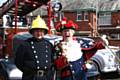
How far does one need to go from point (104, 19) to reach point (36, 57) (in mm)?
42547

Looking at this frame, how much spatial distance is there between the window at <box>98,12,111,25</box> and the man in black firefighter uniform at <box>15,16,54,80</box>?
41.7 meters

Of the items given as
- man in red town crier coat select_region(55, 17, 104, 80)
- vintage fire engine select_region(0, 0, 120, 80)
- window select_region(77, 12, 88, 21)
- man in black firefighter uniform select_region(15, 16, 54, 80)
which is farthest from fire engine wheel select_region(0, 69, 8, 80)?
window select_region(77, 12, 88, 21)

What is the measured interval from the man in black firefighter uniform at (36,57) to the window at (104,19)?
4172cm

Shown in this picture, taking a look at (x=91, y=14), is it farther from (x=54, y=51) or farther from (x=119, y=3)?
(x=54, y=51)

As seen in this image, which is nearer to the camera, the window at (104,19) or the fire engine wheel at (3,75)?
the fire engine wheel at (3,75)

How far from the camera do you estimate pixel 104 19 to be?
1907 inches

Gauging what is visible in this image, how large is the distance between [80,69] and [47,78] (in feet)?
2.00

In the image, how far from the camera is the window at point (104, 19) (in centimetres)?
4800

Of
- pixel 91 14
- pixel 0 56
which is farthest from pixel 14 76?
pixel 91 14

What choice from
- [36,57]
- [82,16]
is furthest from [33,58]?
[82,16]

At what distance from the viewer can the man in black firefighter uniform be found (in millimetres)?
6234

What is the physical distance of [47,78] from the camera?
635cm

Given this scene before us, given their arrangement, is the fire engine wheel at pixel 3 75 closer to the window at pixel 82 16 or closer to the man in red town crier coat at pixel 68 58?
the man in red town crier coat at pixel 68 58

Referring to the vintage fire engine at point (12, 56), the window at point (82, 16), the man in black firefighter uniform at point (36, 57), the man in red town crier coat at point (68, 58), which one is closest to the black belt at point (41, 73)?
the man in black firefighter uniform at point (36, 57)
